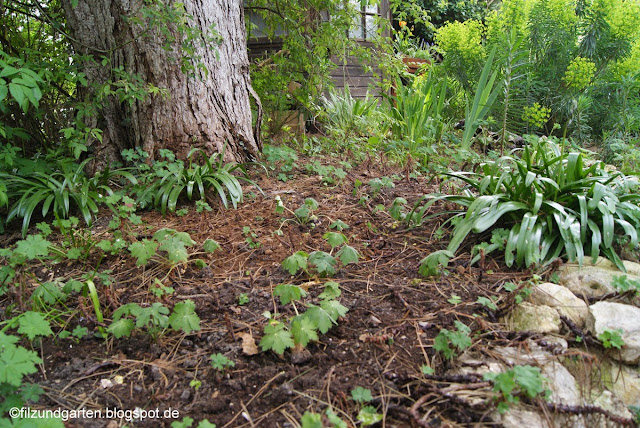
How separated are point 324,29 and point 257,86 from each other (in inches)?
30.8

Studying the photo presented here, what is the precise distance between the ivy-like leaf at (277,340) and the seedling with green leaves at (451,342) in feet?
1.55

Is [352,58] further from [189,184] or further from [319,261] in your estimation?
[319,261]

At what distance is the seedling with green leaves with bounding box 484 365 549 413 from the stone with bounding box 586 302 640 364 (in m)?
0.42

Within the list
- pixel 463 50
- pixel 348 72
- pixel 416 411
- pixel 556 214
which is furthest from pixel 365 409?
pixel 348 72

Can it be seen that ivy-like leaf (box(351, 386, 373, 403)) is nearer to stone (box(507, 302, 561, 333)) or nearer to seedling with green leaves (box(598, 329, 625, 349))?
stone (box(507, 302, 561, 333))

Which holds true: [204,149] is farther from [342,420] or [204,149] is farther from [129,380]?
[342,420]

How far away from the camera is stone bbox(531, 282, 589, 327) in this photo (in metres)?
1.63

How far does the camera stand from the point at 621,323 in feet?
4.93

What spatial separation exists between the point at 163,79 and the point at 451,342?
2.30 meters

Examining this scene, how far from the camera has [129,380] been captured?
141 cm

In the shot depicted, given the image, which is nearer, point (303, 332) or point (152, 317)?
point (303, 332)

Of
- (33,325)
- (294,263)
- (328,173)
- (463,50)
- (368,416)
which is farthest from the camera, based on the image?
(463,50)

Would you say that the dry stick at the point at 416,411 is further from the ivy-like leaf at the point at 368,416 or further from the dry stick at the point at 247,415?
the dry stick at the point at 247,415

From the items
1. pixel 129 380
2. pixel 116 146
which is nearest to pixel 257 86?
pixel 116 146
